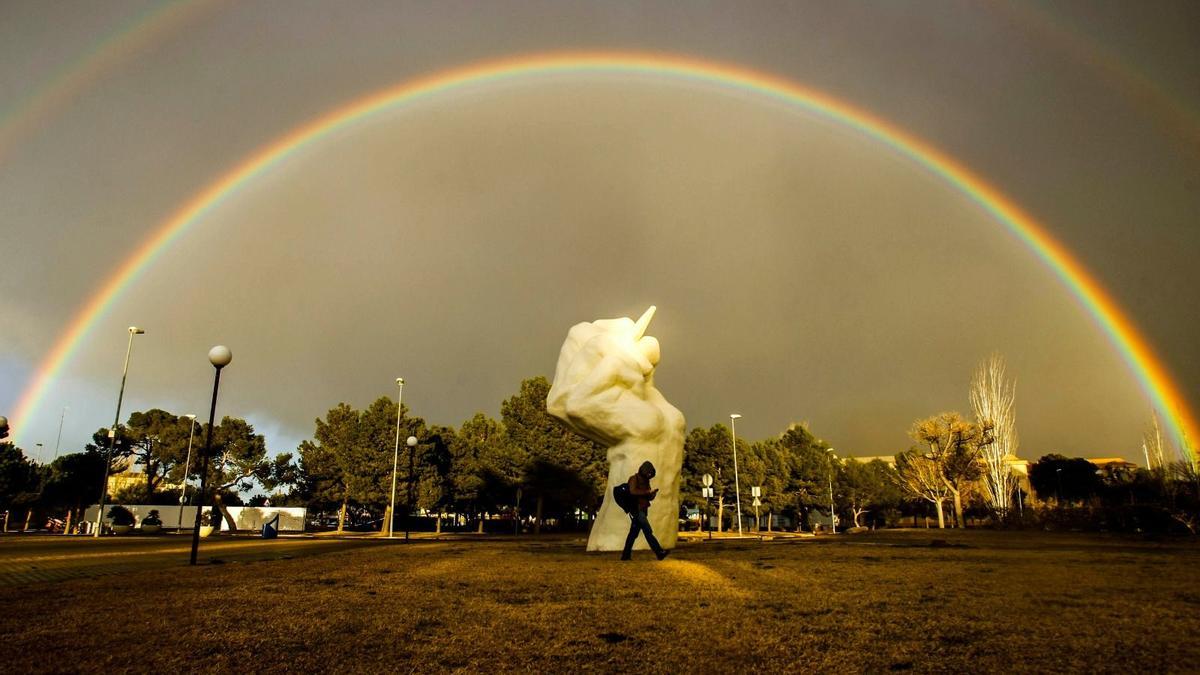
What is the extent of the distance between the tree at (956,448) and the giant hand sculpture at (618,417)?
A: 146ft

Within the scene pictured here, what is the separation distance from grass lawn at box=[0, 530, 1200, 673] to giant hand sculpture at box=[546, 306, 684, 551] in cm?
631

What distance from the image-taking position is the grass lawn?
4.95 metres

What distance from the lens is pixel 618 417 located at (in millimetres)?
17375

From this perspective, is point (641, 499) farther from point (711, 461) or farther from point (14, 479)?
point (14, 479)

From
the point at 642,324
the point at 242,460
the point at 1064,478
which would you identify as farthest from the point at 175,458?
the point at 1064,478

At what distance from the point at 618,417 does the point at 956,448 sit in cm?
4702

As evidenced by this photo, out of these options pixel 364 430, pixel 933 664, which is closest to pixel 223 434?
pixel 364 430

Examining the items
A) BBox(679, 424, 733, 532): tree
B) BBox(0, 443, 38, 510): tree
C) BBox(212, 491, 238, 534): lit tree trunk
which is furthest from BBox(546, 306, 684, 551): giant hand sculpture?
BBox(0, 443, 38, 510): tree

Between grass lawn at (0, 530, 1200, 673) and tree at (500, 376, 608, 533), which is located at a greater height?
tree at (500, 376, 608, 533)

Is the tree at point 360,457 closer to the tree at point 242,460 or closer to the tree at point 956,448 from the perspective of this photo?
the tree at point 242,460

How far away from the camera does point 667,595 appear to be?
8164 millimetres

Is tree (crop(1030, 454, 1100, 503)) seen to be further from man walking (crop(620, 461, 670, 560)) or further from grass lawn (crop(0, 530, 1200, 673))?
grass lawn (crop(0, 530, 1200, 673))

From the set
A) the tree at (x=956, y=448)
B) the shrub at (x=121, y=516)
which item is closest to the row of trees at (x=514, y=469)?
the tree at (x=956, y=448)

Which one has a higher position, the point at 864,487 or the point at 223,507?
the point at 864,487
